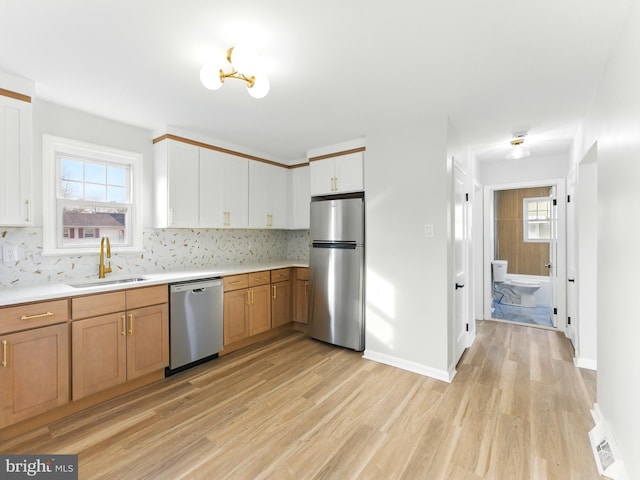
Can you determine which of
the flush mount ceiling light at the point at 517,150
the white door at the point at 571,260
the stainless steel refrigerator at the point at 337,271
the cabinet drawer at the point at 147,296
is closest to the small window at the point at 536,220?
the white door at the point at 571,260

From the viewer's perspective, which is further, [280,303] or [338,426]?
[280,303]

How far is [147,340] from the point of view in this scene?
2598 millimetres

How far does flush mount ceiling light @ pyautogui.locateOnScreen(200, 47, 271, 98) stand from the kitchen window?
5.90 feet

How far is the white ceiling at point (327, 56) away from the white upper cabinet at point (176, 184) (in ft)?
1.11

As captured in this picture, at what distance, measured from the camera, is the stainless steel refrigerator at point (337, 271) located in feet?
10.9

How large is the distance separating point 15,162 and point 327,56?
228cm

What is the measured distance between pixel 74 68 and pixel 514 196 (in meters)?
7.00

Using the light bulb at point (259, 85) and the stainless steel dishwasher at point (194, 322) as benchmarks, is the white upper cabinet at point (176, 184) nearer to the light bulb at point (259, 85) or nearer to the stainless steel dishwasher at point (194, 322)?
the stainless steel dishwasher at point (194, 322)

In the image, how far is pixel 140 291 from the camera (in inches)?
100

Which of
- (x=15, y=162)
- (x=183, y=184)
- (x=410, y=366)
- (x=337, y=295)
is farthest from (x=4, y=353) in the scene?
(x=410, y=366)

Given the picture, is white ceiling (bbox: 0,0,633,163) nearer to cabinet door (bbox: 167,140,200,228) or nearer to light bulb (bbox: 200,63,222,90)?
light bulb (bbox: 200,63,222,90)

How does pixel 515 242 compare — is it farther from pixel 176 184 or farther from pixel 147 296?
pixel 147 296

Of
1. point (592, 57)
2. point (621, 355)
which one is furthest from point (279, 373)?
point (592, 57)

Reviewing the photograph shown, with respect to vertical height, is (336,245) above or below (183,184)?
below
